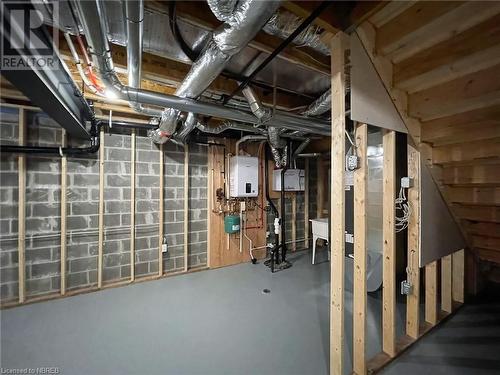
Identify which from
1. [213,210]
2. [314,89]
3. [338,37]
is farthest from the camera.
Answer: [213,210]

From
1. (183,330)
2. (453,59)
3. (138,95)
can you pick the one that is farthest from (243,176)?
(453,59)

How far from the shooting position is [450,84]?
1.50m

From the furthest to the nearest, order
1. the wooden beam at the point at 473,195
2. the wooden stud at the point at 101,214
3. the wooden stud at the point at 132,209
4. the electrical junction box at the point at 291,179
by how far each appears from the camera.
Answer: the electrical junction box at the point at 291,179 → the wooden stud at the point at 132,209 → the wooden stud at the point at 101,214 → the wooden beam at the point at 473,195

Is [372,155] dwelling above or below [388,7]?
below

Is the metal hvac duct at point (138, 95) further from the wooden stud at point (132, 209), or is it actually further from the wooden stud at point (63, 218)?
the wooden stud at point (63, 218)

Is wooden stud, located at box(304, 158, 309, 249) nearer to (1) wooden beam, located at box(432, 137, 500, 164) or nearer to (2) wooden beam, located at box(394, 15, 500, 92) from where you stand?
(1) wooden beam, located at box(432, 137, 500, 164)

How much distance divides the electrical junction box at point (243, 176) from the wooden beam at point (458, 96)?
7.73 ft

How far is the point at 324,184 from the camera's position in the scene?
16.3 feet

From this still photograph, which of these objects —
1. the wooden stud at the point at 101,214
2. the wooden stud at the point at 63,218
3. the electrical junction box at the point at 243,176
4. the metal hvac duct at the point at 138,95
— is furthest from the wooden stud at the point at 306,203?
the wooden stud at the point at 63,218

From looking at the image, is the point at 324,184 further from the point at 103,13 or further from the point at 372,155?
the point at 103,13

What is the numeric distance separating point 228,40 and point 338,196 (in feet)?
3.66

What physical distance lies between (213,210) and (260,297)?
153 cm

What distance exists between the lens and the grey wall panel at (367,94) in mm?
1427

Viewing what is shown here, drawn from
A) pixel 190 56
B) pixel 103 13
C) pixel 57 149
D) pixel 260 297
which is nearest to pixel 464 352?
pixel 260 297
